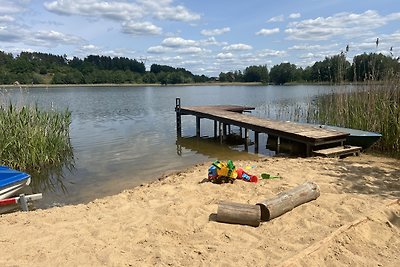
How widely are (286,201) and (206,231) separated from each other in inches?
50.7

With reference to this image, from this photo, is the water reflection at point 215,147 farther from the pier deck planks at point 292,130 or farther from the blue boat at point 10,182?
the blue boat at point 10,182

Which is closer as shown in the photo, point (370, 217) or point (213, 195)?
point (370, 217)

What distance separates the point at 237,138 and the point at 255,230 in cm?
1085

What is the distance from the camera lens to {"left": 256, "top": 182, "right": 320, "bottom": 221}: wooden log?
4.65m

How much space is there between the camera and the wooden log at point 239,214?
14.7 ft

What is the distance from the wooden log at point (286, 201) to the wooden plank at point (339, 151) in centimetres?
405

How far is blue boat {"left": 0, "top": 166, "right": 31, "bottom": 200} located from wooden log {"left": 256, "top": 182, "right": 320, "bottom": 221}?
15.4 feet

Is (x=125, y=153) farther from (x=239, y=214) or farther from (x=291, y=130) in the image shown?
(x=239, y=214)

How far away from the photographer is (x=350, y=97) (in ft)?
38.8

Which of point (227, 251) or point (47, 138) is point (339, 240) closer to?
point (227, 251)

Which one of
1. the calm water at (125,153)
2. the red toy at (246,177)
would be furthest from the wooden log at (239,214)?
the calm water at (125,153)

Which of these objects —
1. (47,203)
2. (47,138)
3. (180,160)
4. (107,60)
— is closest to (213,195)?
(47,203)

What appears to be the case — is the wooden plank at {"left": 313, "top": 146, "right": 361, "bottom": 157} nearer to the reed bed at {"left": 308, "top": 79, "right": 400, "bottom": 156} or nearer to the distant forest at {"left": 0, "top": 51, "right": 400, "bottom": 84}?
the reed bed at {"left": 308, "top": 79, "right": 400, "bottom": 156}

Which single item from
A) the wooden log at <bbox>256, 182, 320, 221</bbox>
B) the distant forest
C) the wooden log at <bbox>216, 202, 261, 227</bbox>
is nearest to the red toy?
the wooden log at <bbox>256, 182, 320, 221</bbox>
